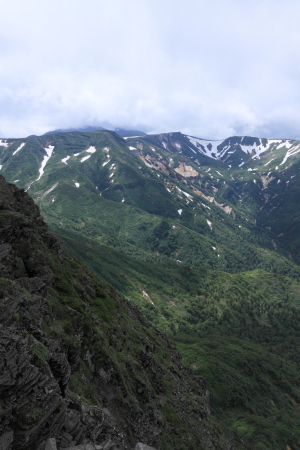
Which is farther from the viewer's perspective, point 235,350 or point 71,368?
point 235,350

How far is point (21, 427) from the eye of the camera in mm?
15023

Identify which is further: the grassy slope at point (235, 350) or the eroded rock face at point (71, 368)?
the grassy slope at point (235, 350)

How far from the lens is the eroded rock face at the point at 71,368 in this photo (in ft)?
53.3

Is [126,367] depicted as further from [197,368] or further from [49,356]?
[197,368]

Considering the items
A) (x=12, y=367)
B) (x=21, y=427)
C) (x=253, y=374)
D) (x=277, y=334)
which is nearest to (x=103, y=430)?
(x=21, y=427)

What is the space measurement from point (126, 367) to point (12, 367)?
27.0m

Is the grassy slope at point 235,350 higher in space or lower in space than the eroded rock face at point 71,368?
lower

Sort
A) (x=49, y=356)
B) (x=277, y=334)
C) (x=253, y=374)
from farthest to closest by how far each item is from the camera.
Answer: (x=277, y=334)
(x=253, y=374)
(x=49, y=356)

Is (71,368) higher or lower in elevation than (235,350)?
higher

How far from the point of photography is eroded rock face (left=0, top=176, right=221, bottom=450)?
53.3 ft

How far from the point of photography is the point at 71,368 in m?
27.7

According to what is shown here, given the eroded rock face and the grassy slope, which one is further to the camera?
the grassy slope

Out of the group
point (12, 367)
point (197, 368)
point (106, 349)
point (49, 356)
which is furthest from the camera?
point (197, 368)

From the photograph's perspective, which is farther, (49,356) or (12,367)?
(49,356)
